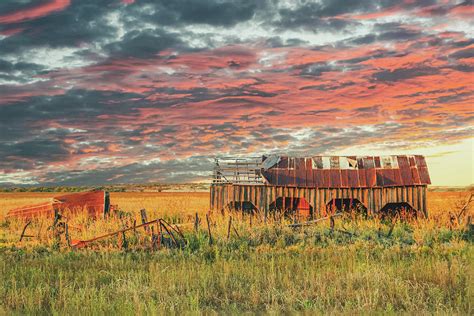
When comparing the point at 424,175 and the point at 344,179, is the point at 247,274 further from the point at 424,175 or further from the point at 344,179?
the point at 424,175

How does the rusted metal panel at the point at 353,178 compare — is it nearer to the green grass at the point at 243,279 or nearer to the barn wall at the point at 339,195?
the barn wall at the point at 339,195

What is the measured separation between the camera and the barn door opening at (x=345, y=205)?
32.4m

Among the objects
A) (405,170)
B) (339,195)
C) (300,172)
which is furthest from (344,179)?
(405,170)

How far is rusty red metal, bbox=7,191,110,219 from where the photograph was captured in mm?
26281

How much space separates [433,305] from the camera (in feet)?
30.1

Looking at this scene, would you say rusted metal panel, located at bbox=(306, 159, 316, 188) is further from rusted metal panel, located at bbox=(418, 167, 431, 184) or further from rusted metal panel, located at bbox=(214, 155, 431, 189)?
rusted metal panel, located at bbox=(418, 167, 431, 184)

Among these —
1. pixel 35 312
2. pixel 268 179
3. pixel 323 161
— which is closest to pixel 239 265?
pixel 35 312

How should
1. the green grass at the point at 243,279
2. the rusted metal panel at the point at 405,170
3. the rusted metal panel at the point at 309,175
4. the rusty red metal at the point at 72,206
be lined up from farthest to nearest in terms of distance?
the rusted metal panel at the point at 309,175, the rusted metal panel at the point at 405,170, the rusty red metal at the point at 72,206, the green grass at the point at 243,279

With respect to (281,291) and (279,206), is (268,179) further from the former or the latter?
(281,291)

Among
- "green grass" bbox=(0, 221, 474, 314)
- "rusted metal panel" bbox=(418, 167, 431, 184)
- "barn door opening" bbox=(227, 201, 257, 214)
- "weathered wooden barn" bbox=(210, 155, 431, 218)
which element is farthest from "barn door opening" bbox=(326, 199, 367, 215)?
"green grass" bbox=(0, 221, 474, 314)

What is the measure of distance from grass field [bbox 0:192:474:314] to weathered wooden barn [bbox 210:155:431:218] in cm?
1242

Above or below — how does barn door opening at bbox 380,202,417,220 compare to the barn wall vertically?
below

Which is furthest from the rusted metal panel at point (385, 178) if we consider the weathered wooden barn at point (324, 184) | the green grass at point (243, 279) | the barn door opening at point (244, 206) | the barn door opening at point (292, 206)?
the green grass at point (243, 279)

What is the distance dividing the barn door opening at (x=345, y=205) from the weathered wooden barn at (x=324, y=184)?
0.33 feet
